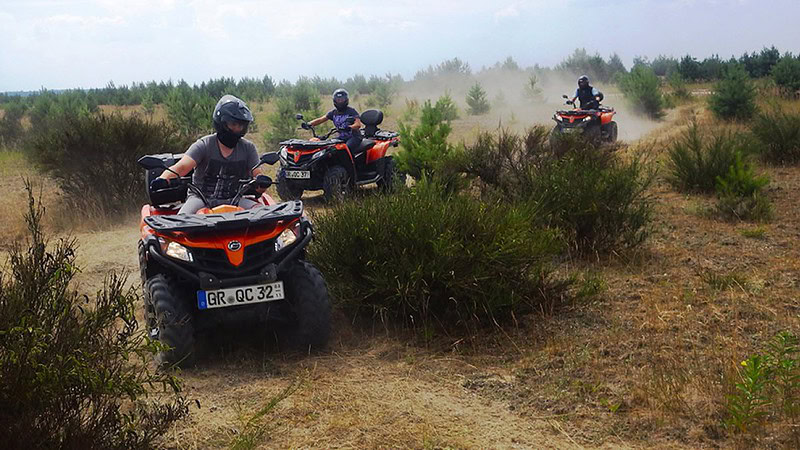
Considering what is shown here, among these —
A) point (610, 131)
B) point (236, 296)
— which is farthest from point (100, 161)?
point (610, 131)

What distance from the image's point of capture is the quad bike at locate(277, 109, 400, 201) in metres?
10.8

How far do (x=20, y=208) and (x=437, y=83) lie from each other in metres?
42.0

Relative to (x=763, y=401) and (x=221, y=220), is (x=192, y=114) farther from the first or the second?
(x=763, y=401)

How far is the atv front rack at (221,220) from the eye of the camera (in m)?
4.64

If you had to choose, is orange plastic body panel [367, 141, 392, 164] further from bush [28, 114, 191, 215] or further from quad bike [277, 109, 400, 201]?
bush [28, 114, 191, 215]

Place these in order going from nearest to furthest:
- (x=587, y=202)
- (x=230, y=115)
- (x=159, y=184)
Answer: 1. (x=159, y=184)
2. (x=230, y=115)
3. (x=587, y=202)

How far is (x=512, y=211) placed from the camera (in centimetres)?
577

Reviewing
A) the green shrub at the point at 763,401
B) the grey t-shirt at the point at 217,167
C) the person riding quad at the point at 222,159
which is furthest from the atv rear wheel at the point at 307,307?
the green shrub at the point at 763,401

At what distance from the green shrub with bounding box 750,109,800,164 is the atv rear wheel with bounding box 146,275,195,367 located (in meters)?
10.9

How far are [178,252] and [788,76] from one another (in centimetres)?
2787

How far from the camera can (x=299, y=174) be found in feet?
35.4

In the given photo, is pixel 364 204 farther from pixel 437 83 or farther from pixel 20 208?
pixel 437 83

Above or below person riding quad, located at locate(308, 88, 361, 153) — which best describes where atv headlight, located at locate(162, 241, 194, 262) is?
below

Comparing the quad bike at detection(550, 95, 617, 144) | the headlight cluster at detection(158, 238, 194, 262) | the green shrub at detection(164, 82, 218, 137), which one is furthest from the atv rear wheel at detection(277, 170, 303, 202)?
the green shrub at detection(164, 82, 218, 137)
